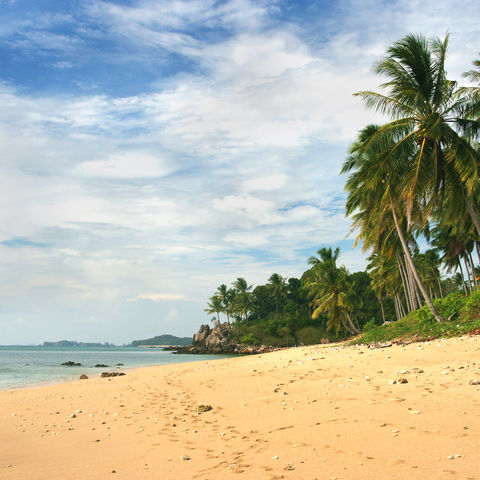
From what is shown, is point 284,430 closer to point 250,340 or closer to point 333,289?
point 333,289

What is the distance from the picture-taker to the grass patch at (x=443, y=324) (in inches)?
559

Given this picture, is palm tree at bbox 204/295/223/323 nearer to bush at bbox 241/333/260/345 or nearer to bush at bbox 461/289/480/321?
bush at bbox 241/333/260/345

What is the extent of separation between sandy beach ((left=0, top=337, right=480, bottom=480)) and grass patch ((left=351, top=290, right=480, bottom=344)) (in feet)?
12.4

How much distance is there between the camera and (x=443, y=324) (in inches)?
619

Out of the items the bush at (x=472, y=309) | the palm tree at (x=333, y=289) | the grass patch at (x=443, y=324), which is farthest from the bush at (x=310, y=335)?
the bush at (x=472, y=309)

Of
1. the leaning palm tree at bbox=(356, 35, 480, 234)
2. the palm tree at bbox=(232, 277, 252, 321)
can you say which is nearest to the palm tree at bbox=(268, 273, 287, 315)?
the palm tree at bbox=(232, 277, 252, 321)

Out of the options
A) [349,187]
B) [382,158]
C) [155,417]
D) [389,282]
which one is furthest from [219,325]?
[155,417]

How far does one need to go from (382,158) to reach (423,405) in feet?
40.4

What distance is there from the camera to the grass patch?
1419 centimetres

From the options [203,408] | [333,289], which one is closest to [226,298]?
[333,289]

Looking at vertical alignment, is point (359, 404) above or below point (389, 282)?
below

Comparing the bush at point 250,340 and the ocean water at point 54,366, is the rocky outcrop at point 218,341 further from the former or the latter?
the ocean water at point 54,366

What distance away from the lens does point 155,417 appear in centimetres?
806

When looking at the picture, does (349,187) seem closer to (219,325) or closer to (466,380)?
(466,380)
